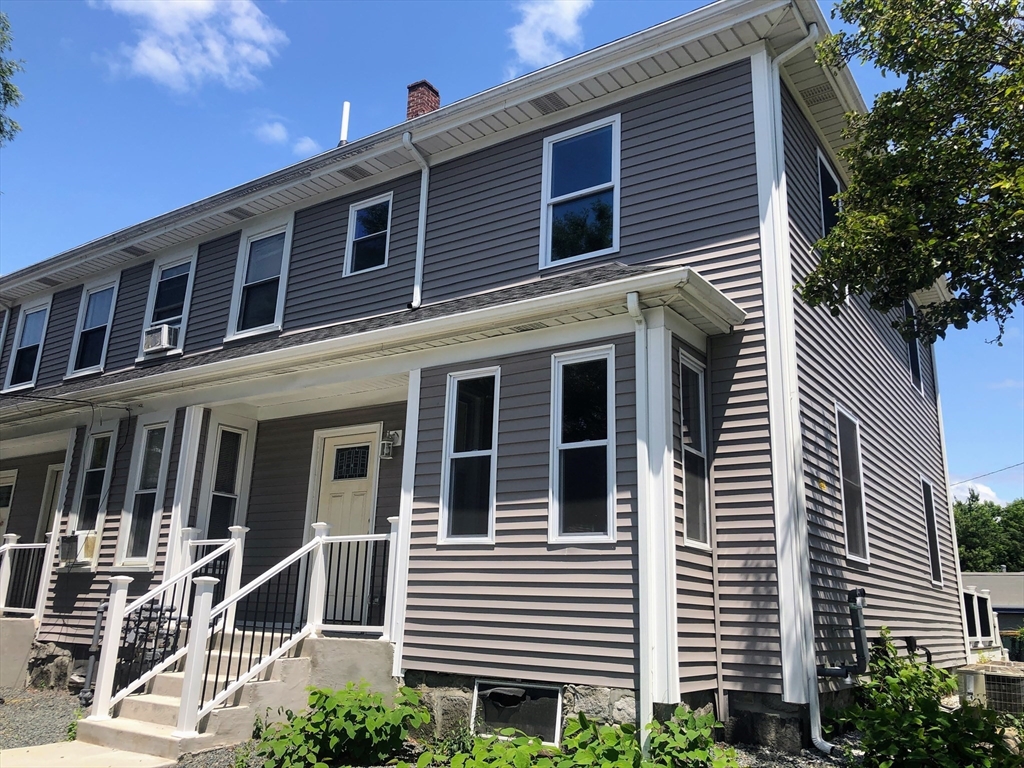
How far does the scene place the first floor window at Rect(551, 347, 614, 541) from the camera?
691cm

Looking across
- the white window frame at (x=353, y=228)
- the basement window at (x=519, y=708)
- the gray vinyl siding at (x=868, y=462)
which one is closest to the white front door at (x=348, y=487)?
the white window frame at (x=353, y=228)

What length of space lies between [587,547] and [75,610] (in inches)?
299

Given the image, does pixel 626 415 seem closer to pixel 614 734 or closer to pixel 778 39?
pixel 614 734

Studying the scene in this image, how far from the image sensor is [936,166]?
6582 mm

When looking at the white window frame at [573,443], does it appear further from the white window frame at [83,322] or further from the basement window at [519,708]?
the white window frame at [83,322]

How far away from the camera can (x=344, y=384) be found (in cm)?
902

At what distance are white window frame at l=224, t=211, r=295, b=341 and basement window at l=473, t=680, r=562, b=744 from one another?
619 cm

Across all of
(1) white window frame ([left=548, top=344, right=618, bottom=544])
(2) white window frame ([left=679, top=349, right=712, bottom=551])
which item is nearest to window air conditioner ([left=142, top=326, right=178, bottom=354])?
(1) white window frame ([left=548, top=344, right=618, bottom=544])

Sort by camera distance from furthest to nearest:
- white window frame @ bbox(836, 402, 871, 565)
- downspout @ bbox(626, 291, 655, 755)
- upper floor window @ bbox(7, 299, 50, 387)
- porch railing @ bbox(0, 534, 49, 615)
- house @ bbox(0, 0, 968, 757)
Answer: upper floor window @ bbox(7, 299, 50, 387) → porch railing @ bbox(0, 534, 49, 615) → white window frame @ bbox(836, 402, 871, 565) → house @ bbox(0, 0, 968, 757) → downspout @ bbox(626, 291, 655, 755)

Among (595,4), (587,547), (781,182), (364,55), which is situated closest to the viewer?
(587,547)

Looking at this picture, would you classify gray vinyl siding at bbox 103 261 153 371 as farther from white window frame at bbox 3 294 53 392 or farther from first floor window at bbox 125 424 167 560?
first floor window at bbox 125 424 167 560

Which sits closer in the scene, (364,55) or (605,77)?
(605,77)

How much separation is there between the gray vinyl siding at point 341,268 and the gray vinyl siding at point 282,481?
51.9 inches

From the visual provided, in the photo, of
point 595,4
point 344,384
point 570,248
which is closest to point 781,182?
point 570,248
